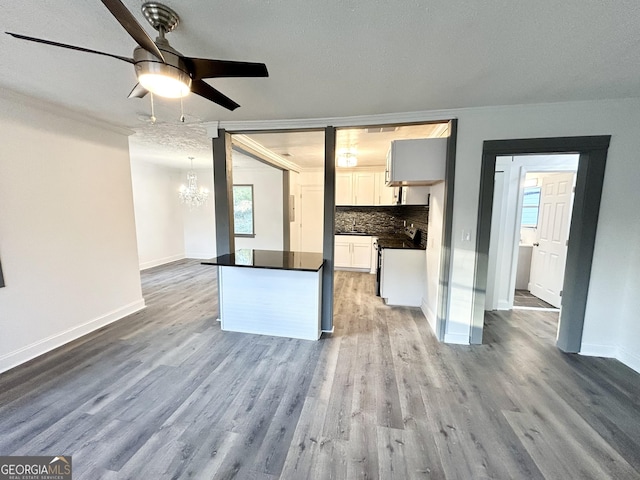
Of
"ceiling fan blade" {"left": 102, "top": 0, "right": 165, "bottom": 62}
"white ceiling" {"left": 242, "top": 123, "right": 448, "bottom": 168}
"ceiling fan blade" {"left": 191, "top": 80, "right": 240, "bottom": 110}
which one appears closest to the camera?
"ceiling fan blade" {"left": 102, "top": 0, "right": 165, "bottom": 62}

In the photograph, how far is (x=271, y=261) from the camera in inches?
118

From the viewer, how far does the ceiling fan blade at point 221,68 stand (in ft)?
4.42

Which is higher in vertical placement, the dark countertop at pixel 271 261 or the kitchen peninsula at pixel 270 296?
the dark countertop at pixel 271 261

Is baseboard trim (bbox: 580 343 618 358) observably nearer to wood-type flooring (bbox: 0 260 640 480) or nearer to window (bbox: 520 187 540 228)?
wood-type flooring (bbox: 0 260 640 480)

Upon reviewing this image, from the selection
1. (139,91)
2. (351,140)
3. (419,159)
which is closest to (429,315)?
(419,159)


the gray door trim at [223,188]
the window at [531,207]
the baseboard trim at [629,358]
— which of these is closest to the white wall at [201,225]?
the gray door trim at [223,188]

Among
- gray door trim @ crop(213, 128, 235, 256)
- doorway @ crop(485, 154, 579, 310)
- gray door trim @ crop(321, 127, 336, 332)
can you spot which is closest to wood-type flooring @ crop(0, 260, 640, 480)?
gray door trim @ crop(321, 127, 336, 332)

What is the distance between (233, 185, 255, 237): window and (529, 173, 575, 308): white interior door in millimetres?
5848

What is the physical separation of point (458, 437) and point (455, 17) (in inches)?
96.5

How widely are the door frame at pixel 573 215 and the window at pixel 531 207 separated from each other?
238 centimetres

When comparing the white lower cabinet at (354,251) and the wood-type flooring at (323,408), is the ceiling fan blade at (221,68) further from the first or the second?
the white lower cabinet at (354,251)

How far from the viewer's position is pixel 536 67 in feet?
5.94

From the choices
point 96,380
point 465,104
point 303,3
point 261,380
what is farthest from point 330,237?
point 96,380
